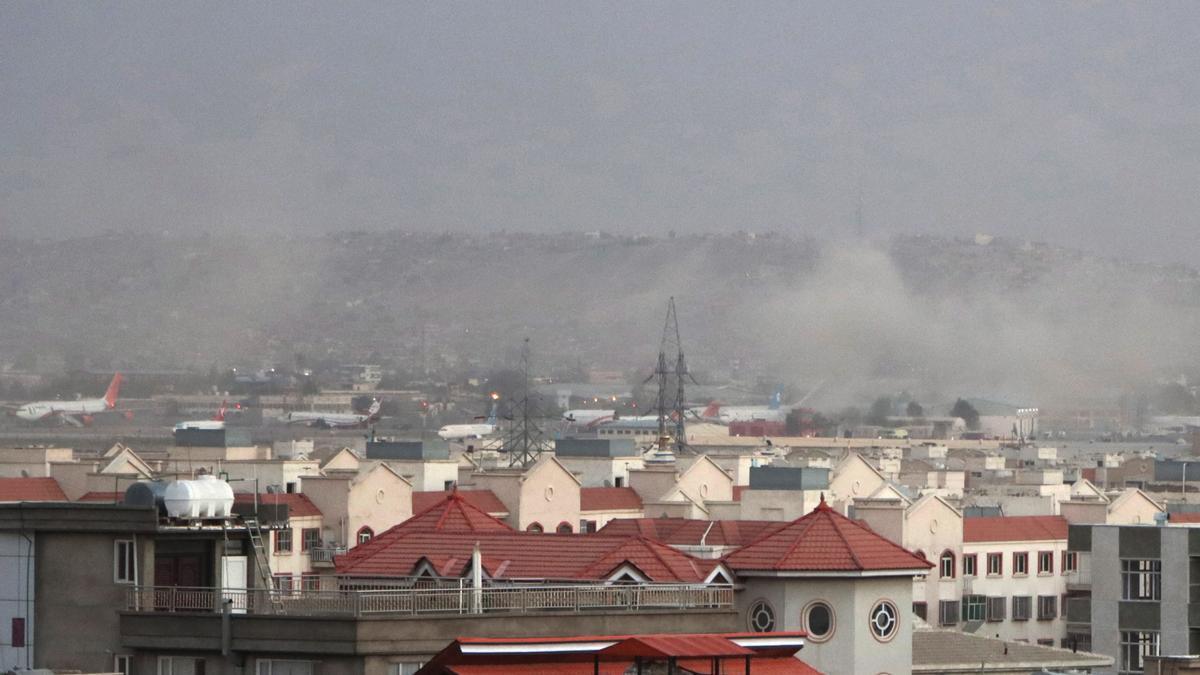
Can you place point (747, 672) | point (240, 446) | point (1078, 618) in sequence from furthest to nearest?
point (240, 446) → point (1078, 618) → point (747, 672)

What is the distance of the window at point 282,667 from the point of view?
2311 centimetres

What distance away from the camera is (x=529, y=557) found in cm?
2923

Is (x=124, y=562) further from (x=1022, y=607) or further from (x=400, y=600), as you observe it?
(x=1022, y=607)

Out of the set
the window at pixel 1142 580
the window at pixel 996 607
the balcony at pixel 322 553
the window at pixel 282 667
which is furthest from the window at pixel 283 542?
the window at pixel 282 667

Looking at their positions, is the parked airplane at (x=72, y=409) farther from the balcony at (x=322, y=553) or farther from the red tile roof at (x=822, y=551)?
the red tile roof at (x=822, y=551)

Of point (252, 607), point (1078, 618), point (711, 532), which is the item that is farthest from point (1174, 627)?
point (252, 607)

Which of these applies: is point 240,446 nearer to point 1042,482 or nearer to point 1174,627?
point 1042,482

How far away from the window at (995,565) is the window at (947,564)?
171 centimetres

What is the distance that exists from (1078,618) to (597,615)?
70.4 ft

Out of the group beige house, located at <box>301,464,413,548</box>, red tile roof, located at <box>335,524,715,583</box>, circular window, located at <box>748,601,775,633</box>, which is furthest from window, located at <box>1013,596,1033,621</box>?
circular window, located at <box>748,601,775,633</box>

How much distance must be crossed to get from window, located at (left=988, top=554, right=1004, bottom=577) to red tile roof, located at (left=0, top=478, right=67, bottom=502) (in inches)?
822

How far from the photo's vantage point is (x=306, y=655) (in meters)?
23.1

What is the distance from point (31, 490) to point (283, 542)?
9.11m

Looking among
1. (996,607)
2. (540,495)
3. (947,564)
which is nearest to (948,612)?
(947,564)
